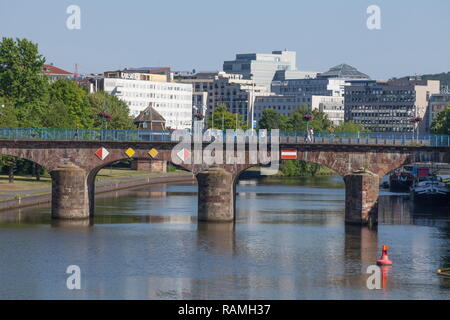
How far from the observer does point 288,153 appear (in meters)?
123

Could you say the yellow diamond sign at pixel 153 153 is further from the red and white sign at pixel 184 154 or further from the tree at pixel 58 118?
the tree at pixel 58 118

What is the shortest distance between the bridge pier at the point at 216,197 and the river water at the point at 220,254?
1.97m

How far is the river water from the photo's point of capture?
267ft

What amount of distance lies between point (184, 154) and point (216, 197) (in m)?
7.02

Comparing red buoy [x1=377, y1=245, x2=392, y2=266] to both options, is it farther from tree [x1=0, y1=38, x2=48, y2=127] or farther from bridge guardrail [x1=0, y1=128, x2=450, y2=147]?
tree [x1=0, y1=38, x2=48, y2=127]

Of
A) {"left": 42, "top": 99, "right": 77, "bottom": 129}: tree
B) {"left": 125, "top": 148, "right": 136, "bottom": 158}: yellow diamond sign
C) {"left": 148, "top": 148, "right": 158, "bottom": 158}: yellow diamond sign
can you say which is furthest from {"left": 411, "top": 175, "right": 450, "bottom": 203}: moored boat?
{"left": 42, "top": 99, "right": 77, "bottom": 129}: tree

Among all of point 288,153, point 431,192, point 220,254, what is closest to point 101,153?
A: point 288,153

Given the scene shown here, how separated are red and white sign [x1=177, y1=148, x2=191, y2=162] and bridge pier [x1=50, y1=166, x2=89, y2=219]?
1183 centimetres

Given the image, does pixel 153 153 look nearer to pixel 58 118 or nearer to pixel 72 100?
pixel 58 118

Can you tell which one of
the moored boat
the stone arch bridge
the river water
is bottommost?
the river water

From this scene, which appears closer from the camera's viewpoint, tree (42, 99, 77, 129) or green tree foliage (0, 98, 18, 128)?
green tree foliage (0, 98, 18, 128)

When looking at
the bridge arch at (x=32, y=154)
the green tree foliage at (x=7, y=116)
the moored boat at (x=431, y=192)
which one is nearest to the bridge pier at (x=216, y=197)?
the bridge arch at (x=32, y=154)
